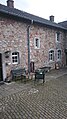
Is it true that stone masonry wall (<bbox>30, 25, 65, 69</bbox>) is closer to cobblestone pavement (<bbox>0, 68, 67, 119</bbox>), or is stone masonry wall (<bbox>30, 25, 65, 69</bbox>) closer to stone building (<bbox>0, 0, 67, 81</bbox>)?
stone building (<bbox>0, 0, 67, 81</bbox>)

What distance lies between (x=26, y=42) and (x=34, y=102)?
7548 mm

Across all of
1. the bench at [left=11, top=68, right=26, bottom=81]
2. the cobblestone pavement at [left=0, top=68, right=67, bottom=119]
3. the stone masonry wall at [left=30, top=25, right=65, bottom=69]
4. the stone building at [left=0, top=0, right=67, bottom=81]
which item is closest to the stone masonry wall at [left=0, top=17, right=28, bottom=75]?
the stone building at [left=0, top=0, right=67, bottom=81]

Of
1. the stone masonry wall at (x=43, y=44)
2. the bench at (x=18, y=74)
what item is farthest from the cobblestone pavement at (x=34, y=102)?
the stone masonry wall at (x=43, y=44)

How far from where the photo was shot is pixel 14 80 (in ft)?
39.0

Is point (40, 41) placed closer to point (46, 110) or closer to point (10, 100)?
point (10, 100)

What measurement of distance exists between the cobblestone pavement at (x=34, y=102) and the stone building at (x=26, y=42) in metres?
3.30

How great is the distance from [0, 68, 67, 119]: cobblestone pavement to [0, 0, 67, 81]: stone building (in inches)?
130

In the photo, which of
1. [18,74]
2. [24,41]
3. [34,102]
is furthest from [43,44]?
[34,102]

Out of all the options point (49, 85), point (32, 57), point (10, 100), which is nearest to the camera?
point (10, 100)

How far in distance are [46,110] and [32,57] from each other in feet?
28.0

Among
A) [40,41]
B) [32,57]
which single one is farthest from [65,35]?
[32,57]

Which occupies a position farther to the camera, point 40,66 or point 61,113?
point 40,66

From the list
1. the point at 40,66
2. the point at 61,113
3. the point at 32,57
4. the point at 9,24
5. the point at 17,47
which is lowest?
the point at 61,113

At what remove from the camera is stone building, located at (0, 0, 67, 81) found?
1147 centimetres
